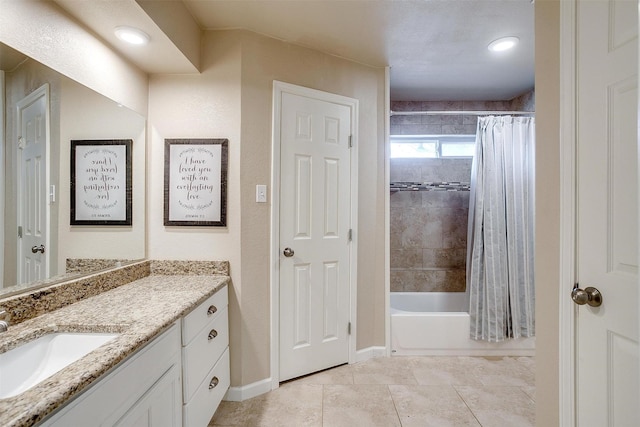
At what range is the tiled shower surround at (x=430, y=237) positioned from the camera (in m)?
3.10

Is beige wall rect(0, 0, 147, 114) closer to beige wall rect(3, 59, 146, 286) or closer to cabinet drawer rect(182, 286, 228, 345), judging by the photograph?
beige wall rect(3, 59, 146, 286)

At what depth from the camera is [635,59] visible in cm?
81

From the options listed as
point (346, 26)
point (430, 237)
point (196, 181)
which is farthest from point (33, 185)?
point (430, 237)

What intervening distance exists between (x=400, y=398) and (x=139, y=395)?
1569 millimetres

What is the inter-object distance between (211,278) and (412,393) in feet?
5.07

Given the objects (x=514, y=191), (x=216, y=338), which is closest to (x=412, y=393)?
(x=216, y=338)

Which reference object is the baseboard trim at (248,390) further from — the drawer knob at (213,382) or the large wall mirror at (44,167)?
the large wall mirror at (44,167)

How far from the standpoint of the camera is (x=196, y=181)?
1827 mm

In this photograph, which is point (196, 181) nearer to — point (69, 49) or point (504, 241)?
point (69, 49)

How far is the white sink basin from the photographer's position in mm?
833

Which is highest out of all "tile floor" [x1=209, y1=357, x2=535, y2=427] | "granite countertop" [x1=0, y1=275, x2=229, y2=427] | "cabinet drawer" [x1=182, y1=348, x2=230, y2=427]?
"granite countertop" [x1=0, y1=275, x2=229, y2=427]

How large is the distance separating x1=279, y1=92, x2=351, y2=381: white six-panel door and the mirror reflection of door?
1.19 m

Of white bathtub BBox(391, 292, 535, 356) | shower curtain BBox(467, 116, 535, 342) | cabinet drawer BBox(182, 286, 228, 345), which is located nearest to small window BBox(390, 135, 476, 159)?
shower curtain BBox(467, 116, 535, 342)

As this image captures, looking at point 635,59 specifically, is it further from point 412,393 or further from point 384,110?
point 412,393
